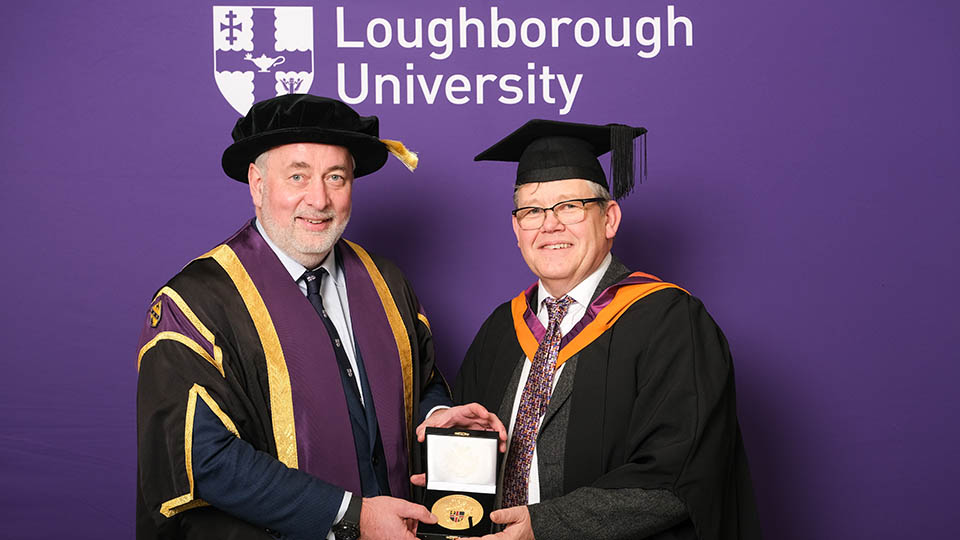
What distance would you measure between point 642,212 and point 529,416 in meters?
1.40

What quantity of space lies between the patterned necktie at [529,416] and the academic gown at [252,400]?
38 cm

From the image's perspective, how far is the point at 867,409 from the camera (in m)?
3.65

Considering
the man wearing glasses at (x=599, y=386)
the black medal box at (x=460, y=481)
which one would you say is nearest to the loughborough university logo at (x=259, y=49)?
the man wearing glasses at (x=599, y=386)

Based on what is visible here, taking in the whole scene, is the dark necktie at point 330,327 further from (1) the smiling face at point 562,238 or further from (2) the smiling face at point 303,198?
(1) the smiling face at point 562,238

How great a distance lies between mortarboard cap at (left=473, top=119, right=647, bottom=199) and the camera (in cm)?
259

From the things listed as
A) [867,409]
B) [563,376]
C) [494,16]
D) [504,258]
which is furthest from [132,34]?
[867,409]

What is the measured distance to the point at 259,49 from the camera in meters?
3.52

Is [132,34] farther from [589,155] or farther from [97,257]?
[589,155]

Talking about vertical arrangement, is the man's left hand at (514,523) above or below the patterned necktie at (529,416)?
below

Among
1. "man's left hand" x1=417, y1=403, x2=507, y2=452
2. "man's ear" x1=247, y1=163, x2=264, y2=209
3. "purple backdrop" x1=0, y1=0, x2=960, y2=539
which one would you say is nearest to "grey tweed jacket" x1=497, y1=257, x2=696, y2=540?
"man's left hand" x1=417, y1=403, x2=507, y2=452

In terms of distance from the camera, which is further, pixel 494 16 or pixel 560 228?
pixel 494 16

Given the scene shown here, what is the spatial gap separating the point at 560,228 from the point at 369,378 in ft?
2.58

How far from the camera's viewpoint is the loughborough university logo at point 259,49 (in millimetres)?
3521

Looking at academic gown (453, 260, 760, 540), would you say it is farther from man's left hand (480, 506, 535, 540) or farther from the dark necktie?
the dark necktie
